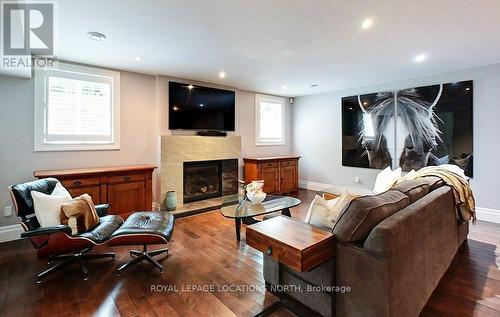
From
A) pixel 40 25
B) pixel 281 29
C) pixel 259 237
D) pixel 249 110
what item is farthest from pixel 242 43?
pixel 249 110

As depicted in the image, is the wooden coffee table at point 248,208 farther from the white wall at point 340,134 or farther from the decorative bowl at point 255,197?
the white wall at point 340,134

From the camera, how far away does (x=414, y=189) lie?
206 cm

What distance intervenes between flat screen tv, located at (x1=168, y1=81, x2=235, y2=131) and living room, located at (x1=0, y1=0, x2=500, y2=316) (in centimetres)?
3

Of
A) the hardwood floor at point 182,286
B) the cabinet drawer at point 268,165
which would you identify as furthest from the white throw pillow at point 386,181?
the cabinet drawer at point 268,165

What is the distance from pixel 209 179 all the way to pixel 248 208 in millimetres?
2098

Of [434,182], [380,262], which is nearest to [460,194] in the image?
[434,182]

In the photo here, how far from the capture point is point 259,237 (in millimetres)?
1692

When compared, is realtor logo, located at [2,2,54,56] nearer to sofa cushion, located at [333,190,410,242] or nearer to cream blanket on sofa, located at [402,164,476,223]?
sofa cushion, located at [333,190,410,242]

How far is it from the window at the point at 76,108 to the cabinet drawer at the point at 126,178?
27.0 inches

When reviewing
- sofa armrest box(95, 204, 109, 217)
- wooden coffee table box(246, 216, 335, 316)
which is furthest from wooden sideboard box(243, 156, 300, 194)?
wooden coffee table box(246, 216, 335, 316)

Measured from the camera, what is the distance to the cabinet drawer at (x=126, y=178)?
348cm

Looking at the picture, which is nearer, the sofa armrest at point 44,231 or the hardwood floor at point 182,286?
the hardwood floor at point 182,286

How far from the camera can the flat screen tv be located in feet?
14.7

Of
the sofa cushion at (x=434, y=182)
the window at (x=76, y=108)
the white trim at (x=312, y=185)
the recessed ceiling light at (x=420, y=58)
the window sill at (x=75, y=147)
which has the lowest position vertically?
the white trim at (x=312, y=185)
